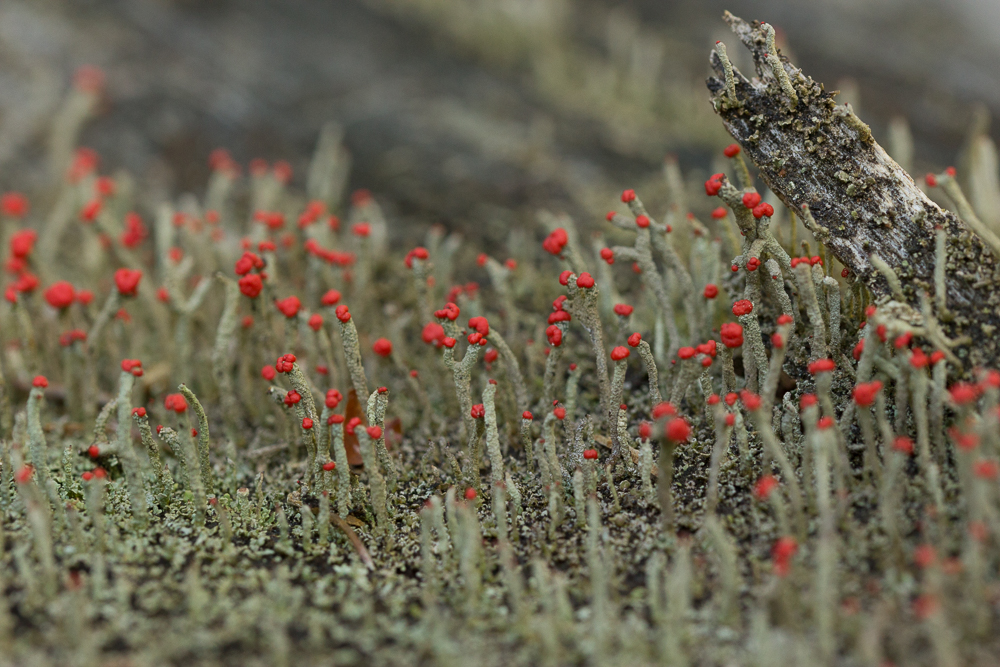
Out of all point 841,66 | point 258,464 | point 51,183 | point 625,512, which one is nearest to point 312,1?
point 51,183

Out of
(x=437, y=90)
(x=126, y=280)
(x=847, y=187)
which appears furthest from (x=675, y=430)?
(x=437, y=90)

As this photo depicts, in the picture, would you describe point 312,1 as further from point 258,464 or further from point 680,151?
point 258,464

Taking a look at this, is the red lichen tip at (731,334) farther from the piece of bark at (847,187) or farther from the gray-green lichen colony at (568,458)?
the piece of bark at (847,187)

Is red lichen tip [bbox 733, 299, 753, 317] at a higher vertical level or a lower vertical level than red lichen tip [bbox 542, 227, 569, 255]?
lower

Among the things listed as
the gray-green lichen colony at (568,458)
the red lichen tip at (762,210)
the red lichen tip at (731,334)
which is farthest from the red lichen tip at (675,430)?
the red lichen tip at (762,210)

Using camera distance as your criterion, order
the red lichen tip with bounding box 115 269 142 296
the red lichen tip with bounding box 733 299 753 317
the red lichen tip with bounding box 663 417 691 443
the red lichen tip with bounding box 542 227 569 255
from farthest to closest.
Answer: the red lichen tip with bounding box 115 269 142 296, the red lichen tip with bounding box 542 227 569 255, the red lichen tip with bounding box 733 299 753 317, the red lichen tip with bounding box 663 417 691 443

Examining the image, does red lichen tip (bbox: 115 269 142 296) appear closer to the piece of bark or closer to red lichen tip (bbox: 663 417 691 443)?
red lichen tip (bbox: 663 417 691 443)

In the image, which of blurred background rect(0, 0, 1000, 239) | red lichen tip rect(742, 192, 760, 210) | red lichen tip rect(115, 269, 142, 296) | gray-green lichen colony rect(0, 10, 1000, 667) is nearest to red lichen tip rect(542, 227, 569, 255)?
gray-green lichen colony rect(0, 10, 1000, 667)

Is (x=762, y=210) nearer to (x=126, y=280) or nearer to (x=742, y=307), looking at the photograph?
(x=742, y=307)

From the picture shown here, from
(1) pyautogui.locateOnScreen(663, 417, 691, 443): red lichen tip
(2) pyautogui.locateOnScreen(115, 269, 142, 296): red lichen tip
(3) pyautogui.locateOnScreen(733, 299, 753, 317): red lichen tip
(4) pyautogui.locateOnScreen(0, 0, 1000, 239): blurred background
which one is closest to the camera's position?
(1) pyautogui.locateOnScreen(663, 417, 691, 443): red lichen tip
